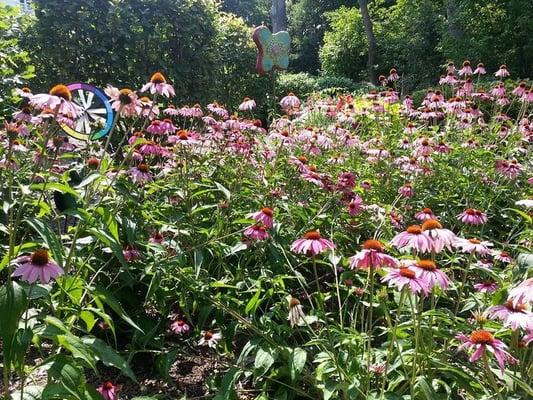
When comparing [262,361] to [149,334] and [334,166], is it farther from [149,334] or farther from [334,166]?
[334,166]

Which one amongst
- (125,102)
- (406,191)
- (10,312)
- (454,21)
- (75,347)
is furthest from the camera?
(454,21)

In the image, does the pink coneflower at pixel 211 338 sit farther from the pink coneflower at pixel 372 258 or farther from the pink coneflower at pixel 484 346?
the pink coneflower at pixel 484 346

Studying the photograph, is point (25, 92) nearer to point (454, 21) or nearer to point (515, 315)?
point (515, 315)

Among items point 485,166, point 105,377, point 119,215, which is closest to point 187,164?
point 119,215

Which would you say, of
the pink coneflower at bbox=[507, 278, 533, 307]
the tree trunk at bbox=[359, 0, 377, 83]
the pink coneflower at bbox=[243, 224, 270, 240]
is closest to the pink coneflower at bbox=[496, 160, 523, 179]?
the pink coneflower at bbox=[243, 224, 270, 240]

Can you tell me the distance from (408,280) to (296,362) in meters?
0.55

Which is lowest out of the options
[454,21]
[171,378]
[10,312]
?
[171,378]

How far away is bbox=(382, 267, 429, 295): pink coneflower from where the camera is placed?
1346 millimetres

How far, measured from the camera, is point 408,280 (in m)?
1.36

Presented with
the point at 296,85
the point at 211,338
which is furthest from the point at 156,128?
the point at 296,85

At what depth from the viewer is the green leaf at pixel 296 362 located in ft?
5.56

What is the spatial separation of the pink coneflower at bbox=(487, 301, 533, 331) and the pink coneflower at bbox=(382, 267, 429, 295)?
237 mm

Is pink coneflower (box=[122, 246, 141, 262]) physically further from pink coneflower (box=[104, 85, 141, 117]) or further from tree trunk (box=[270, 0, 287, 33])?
tree trunk (box=[270, 0, 287, 33])

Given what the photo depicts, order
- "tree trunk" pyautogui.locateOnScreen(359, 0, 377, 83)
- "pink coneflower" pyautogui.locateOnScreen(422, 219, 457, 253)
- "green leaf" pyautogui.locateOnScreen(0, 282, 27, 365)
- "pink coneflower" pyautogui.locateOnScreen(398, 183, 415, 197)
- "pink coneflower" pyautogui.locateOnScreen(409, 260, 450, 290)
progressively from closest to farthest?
"green leaf" pyautogui.locateOnScreen(0, 282, 27, 365)
"pink coneflower" pyautogui.locateOnScreen(409, 260, 450, 290)
"pink coneflower" pyautogui.locateOnScreen(422, 219, 457, 253)
"pink coneflower" pyautogui.locateOnScreen(398, 183, 415, 197)
"tree trunk" pyautogui.locateOnScreen(359, 0, 377, 83)
